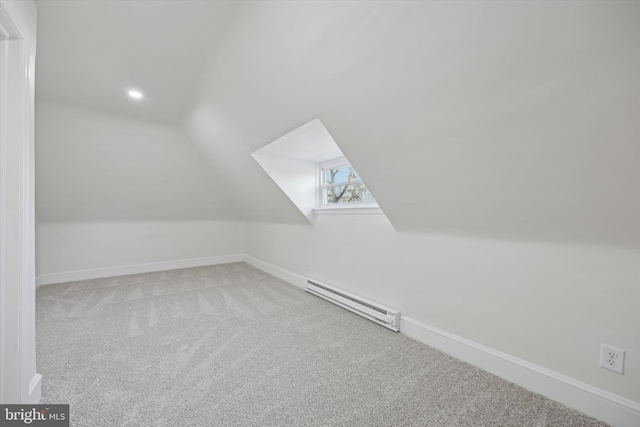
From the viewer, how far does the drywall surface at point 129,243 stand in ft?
11.6

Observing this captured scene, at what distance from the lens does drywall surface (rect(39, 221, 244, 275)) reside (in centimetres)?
353

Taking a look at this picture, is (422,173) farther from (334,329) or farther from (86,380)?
(86,380)

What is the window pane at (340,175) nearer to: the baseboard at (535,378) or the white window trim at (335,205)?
the white window trim at (335,205)

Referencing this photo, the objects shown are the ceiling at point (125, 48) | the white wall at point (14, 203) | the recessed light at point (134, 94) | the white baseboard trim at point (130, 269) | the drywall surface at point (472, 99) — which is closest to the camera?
the drywall surface at point (472, 99)

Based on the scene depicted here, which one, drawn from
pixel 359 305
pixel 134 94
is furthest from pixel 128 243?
pixel 359 305

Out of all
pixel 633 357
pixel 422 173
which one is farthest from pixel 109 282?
pixel 633 357

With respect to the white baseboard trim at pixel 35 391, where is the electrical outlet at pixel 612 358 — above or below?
above

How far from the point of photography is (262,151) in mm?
2758

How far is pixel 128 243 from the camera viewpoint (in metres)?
4.02

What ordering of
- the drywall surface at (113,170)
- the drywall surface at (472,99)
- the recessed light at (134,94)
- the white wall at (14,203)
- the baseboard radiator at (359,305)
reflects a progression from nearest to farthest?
the drywall surface at (472,99) < the white wall at (14,203) < the baseboard radiator at (359,305) < the recessed light at (134,94) < the drywall surface at (113,170)

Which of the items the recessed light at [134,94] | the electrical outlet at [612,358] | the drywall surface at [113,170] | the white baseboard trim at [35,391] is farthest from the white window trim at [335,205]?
the white baseboard trim at [35,391]

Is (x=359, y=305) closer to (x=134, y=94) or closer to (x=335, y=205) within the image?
(x=335, y=205)

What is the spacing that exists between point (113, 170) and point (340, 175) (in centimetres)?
302

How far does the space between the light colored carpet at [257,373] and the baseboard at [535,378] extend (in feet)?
0.17
